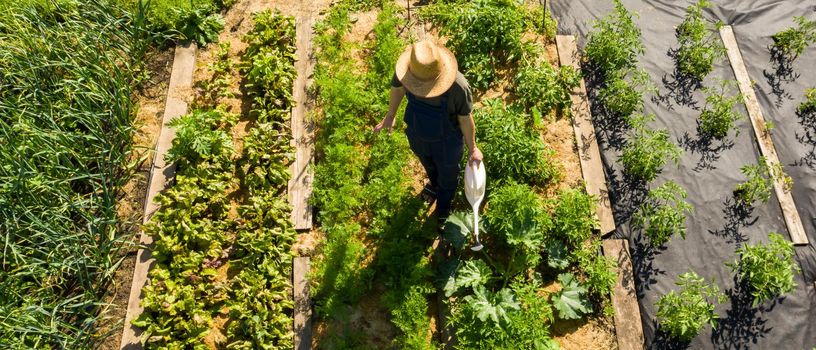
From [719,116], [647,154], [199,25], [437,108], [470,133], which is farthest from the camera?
[199,25]

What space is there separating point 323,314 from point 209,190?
5.77ft

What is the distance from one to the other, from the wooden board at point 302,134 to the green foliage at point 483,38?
1.73 m

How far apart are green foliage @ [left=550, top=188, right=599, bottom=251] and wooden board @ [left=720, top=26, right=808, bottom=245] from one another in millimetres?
1972

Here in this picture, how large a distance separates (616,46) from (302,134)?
3.66 m

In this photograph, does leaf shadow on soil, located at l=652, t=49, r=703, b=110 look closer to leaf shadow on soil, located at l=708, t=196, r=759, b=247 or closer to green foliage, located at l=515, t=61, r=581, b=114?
green foliage, located at l=515, t=61, r=581, b=114

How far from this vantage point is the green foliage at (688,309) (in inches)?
179

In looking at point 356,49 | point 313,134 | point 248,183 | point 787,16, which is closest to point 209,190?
point 248,183

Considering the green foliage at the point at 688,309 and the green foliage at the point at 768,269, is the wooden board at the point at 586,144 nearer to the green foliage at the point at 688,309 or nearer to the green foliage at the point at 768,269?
the green foliage at the point at 688,309

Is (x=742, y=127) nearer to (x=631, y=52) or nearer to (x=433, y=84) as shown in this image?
(x=631, y=52)

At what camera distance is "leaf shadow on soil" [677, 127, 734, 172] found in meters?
5.53

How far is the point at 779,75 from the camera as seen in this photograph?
6074 millimetres

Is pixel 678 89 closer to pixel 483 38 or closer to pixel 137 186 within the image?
pixel 483 38

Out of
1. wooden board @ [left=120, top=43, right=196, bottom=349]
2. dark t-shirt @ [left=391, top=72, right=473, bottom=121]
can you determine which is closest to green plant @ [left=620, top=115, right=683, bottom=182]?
dark t-shirt @ [left=391, top=72, right=473, bottom=121]

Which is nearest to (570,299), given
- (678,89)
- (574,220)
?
(574,220)
